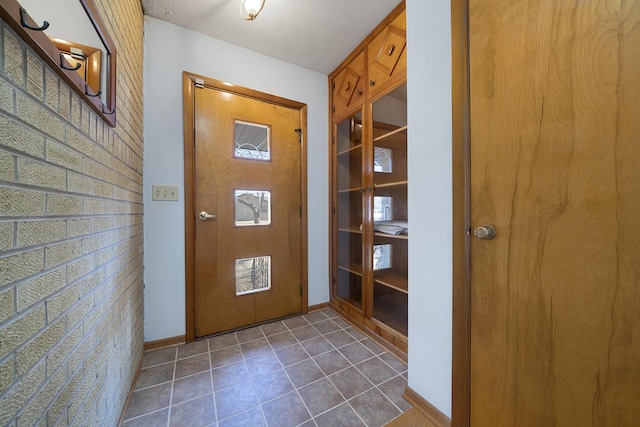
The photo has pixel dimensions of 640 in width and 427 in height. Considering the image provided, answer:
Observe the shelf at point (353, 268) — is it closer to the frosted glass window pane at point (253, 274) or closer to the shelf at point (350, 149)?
the frosted glass window pane at point (253, 274)

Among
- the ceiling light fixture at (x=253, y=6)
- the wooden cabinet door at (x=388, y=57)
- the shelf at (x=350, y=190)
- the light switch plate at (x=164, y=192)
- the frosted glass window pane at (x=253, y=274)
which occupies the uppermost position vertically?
the ceiling light fixture at (x=253, y=6)

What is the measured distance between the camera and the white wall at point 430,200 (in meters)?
1.00

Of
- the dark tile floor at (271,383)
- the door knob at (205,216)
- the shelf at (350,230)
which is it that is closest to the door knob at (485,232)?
the dark tile floor at (271,383)

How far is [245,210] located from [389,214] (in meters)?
1.25

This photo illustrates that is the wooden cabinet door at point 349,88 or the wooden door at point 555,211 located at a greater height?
the wooden cabinet door at point 349,88

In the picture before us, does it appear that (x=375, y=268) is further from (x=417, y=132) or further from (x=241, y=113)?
(x=241, y=113)

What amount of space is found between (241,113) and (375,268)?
1762mm

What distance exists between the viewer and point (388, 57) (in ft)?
5.41

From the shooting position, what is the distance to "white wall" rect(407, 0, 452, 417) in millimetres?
1002

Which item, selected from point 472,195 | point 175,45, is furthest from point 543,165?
point 175,45

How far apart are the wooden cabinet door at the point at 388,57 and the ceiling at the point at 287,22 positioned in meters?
0.12

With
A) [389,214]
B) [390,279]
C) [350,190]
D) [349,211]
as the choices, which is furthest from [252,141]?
[390,279]

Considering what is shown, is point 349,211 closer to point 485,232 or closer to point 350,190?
point 350,190

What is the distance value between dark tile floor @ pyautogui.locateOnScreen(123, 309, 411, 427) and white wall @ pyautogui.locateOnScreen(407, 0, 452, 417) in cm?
29
